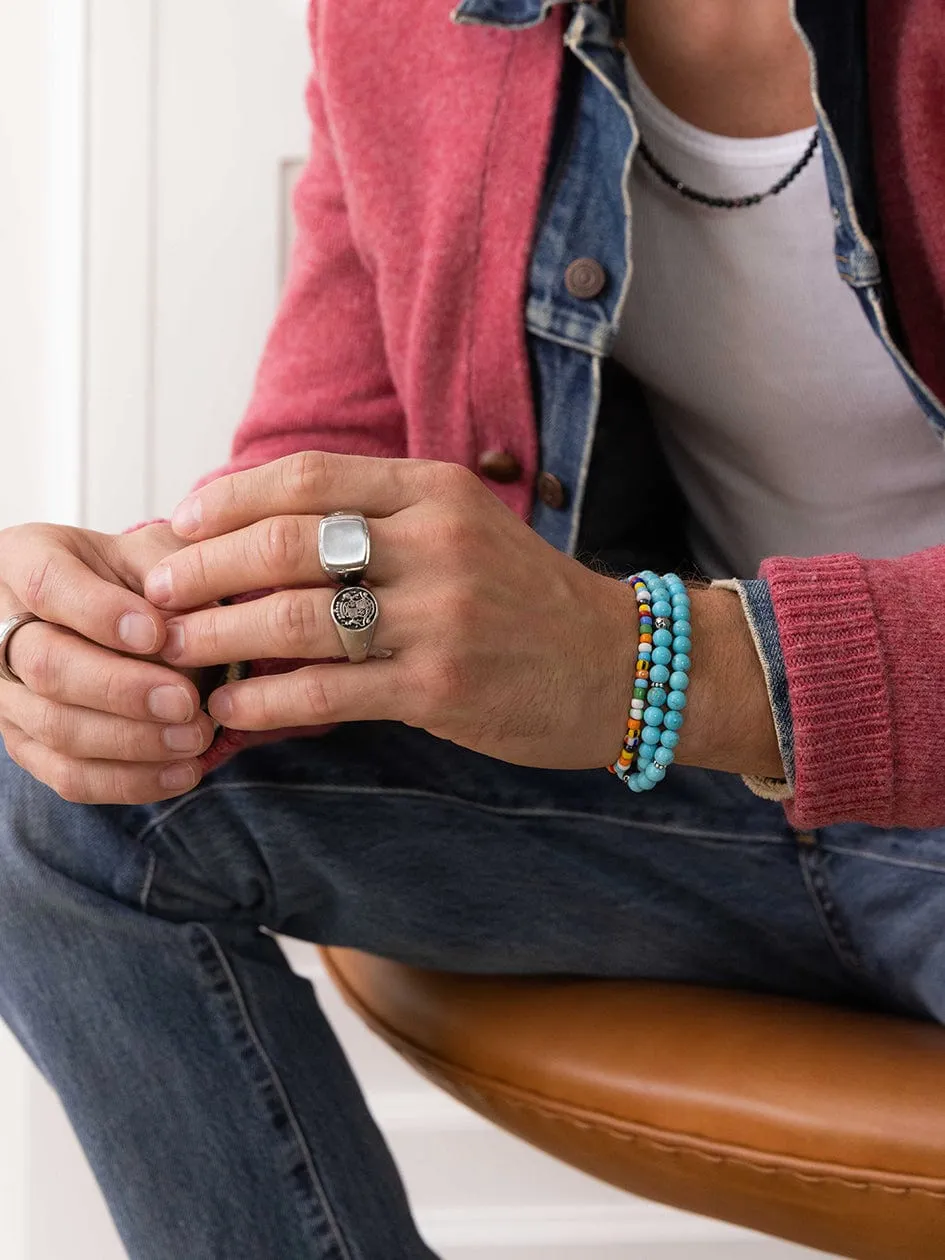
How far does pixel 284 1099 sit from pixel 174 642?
0.83 ft

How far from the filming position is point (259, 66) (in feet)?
4.26

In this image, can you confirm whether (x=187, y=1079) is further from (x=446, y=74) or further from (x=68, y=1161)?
(x=68, y=1161)

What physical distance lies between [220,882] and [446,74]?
57 cm

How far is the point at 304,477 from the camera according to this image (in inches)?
23.0

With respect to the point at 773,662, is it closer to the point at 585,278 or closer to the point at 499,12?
the point at 585,278

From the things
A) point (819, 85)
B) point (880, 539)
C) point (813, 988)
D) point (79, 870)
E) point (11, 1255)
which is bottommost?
point (11, 1255)

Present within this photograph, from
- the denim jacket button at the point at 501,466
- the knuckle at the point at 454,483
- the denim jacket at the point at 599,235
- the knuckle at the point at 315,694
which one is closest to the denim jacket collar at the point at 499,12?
the denim jacket at the point at 599,235

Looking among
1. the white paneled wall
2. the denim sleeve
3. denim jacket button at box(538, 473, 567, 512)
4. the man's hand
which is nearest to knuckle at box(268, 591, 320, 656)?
the man's hand

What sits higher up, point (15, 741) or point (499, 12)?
point (499, 12)

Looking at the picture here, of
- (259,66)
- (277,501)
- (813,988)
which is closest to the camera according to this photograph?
(277,501)

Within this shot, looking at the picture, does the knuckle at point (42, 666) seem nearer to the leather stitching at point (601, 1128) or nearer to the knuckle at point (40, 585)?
the knuckle at point (40, 585)

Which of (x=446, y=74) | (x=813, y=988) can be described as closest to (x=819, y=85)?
(x=446, y=74)

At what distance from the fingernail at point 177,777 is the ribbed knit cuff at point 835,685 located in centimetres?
31

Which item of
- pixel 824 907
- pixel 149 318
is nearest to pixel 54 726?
pixel 824 907
